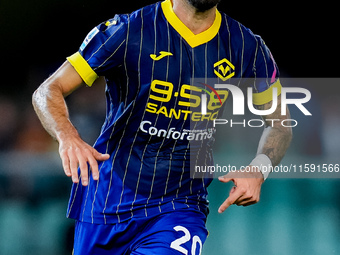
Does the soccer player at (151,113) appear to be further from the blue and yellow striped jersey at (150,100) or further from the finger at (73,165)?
the finger at (73,165)

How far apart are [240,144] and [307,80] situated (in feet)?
3.02

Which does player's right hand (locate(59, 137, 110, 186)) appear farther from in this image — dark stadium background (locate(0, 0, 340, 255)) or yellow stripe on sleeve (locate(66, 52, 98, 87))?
dark stadium background (locate(0, 0, 340, 255))

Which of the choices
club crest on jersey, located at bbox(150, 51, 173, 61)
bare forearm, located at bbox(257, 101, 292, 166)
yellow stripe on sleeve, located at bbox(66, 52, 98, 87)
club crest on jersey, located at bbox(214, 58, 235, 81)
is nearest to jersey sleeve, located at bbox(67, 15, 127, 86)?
yellow stripe on sleeve, located at bbox(66, 52, 98, 87)

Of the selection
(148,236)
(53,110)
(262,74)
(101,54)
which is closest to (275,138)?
(262,74)

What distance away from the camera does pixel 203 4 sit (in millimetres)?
2387

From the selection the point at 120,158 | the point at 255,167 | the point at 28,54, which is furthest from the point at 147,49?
the point at 28,54

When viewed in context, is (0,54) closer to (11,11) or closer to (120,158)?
(11,11)

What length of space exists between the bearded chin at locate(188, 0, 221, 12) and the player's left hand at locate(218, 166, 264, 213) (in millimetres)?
669

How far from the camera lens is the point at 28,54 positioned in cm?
560

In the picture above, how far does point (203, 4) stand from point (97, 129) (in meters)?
3.11

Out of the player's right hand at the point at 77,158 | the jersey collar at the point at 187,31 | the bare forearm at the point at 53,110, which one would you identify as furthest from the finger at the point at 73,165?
the jersey collar at the point at 187,31

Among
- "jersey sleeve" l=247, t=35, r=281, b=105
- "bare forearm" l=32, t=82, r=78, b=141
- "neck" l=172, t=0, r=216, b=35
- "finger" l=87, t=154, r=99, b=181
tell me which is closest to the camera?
"finger" l=87, t=154, r=99, b=181

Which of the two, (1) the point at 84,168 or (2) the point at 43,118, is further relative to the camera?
(2) the point at 43,118

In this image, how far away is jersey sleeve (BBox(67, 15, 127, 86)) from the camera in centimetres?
235
